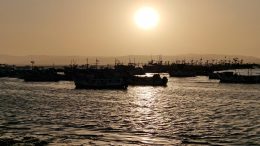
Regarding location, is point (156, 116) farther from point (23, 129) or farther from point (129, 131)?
point (23, 129)

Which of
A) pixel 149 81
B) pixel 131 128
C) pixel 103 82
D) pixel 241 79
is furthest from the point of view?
pixel 241 79

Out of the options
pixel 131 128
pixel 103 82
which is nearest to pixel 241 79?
pixel 103 82

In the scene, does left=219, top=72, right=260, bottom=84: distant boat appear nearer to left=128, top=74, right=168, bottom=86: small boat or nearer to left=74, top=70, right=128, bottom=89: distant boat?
left=128, top=74, right=168, bottom=86: small boat

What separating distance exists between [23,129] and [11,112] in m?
15.7

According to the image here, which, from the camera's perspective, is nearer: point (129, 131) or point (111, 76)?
point (129, 131)

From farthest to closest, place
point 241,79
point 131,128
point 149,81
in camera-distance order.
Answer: point 241,79, point 149,81, point 131,128

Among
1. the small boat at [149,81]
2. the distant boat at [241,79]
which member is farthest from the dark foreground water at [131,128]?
the distant boat at [241,79]

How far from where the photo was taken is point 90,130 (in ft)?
125

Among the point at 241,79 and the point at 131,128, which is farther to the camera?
the point at 241,79

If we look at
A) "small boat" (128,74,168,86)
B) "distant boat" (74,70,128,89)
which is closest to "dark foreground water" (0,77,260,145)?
"distant boat" (74,70,128,89)

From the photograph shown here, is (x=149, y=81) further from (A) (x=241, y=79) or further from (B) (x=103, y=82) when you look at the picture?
(A) (x=241, y=79)

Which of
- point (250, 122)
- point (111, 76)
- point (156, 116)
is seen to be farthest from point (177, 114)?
point (111, 76)

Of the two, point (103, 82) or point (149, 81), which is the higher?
point (103, 82)

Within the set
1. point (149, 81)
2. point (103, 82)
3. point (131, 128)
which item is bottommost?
point (131, 128)
